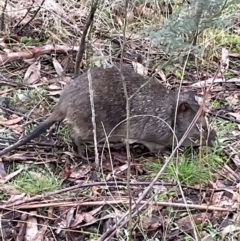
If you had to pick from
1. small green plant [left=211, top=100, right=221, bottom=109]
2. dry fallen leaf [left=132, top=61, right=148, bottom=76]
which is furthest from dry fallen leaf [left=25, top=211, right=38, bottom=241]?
dry fallen leaf [left=132, top=61, right=148, bottom=76]

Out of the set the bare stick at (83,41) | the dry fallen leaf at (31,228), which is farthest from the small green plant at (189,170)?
the bare stick at (83,41)

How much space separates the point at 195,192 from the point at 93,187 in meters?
0.69

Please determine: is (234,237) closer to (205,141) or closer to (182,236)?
(182,236)

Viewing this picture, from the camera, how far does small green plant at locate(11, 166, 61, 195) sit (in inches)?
170

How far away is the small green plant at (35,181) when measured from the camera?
4.31 metres

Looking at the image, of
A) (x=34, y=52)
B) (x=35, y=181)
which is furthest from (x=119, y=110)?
(x=34, y=52)

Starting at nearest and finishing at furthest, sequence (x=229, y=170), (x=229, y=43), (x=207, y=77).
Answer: (x=229, y=170) < (x=207, y=77) < (x=229, y=43)

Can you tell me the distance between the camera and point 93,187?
4.38 metres

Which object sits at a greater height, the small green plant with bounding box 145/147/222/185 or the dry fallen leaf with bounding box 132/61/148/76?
the dry fallen leaf with bounding box 132/61/148/76

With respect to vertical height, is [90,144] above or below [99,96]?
below

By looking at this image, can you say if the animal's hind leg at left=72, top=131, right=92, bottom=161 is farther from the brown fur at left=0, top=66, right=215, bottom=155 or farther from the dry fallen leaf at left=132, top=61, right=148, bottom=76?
the dry fallen leaf at left=132, top=61, right=148, bottom=76

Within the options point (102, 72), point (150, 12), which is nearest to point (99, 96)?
point (102, 72)

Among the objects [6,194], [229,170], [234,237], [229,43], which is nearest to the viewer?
[234,237]

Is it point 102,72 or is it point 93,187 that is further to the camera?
point 102,72
